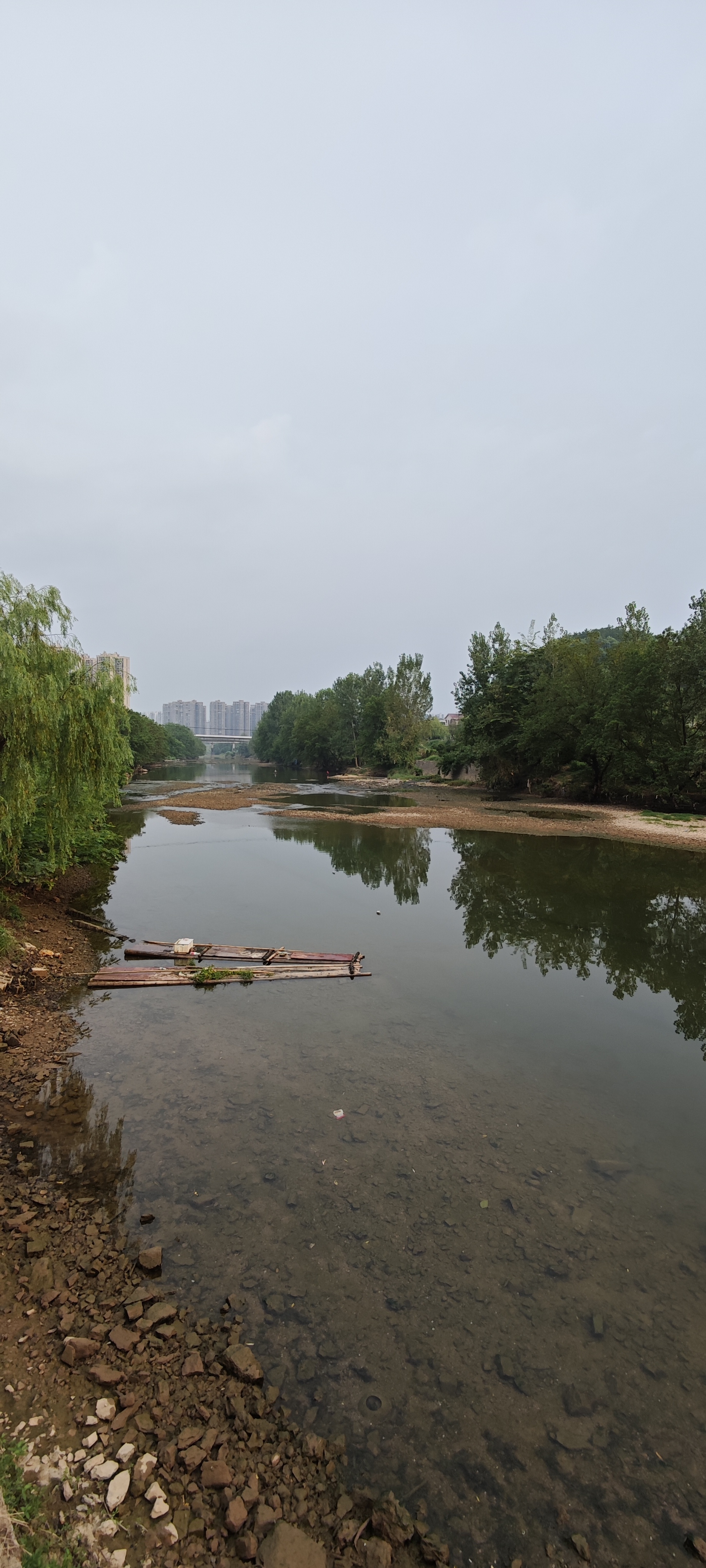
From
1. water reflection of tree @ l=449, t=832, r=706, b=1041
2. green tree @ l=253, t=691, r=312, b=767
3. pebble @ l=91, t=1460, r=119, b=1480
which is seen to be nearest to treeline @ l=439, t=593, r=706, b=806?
water reflection of tree @ l=449, t=832, r=706, b=1041

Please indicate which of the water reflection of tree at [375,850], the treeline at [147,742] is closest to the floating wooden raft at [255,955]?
the water reflection of tree at [375,850]

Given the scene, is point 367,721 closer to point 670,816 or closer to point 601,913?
point 670,816

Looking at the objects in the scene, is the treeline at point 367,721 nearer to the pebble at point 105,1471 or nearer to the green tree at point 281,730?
the green tree at point 281,730

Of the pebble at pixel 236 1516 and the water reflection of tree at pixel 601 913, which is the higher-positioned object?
the pebble at pixel 236 1516

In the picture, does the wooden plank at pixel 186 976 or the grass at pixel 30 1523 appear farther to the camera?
the wooden plank at pixel 186 976

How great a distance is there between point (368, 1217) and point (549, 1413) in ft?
6.96

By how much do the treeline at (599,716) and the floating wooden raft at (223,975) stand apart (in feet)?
103

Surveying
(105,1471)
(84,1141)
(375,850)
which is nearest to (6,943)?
(84,1141)

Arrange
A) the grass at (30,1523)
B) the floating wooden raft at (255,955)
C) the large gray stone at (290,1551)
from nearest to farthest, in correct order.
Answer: the grass at (30,1523) → the large gray stone at (290,1551) → the floating wooden raft at (255,955)

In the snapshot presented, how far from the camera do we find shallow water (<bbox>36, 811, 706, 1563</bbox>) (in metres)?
3.93

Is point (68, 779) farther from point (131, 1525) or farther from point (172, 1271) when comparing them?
point (131, 1525)

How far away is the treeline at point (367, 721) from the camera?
3248 inches

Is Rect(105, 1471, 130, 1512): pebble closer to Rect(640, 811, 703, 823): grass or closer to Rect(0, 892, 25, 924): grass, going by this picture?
Rect(0, 892, 25, 924): grass

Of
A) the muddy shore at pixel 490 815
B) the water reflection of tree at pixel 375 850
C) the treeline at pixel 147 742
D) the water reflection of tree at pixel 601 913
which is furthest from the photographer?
the treeline at pixel 147 742
